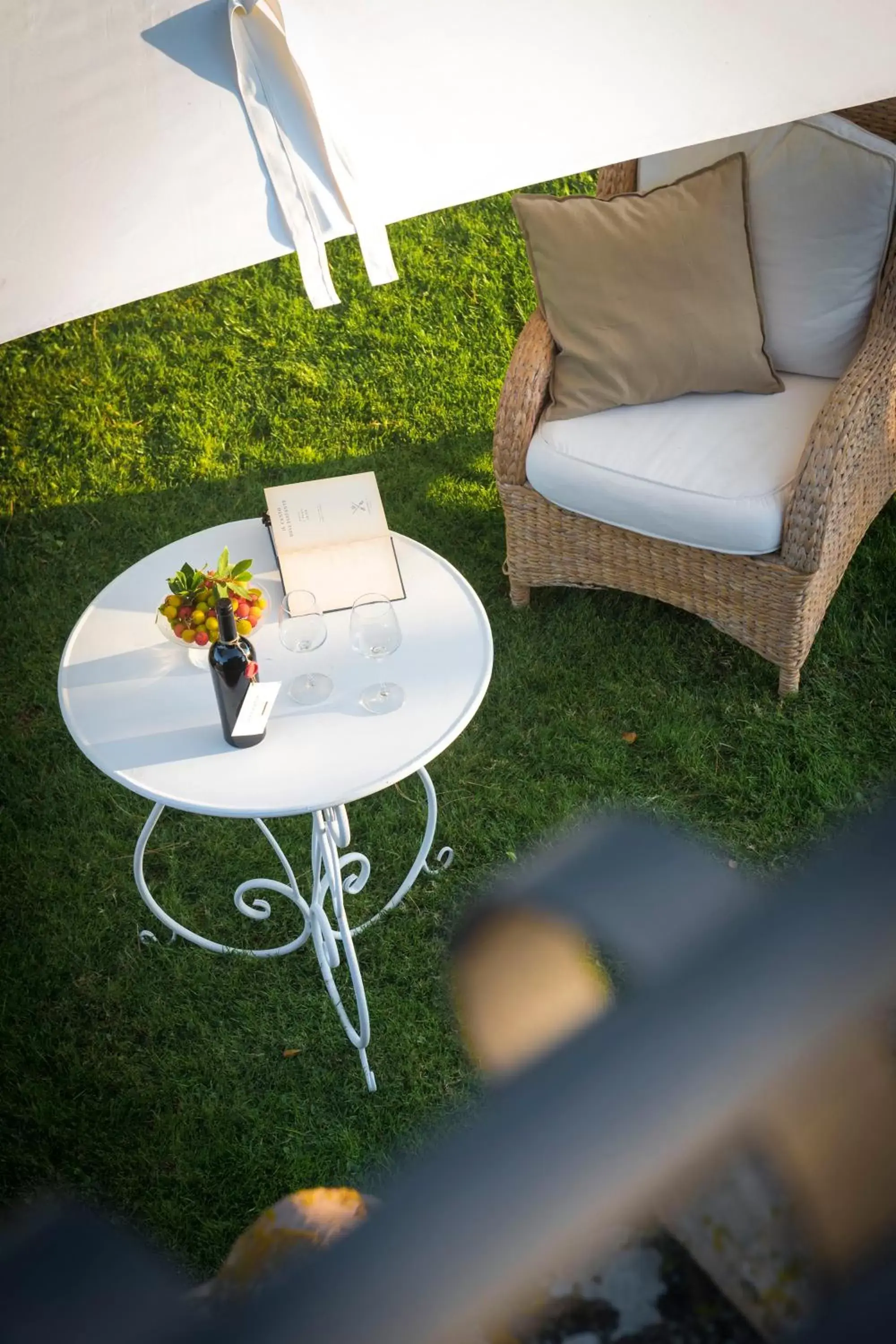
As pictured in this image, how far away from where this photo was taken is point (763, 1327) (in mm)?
2002

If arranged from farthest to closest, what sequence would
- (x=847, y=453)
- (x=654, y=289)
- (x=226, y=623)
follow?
1. (x=654, y=289)
2. (x=847, y=453)
3. (x=226, y=623)

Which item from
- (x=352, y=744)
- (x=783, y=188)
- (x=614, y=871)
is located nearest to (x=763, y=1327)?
(x=614, y=871)

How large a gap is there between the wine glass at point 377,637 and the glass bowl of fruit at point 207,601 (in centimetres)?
17

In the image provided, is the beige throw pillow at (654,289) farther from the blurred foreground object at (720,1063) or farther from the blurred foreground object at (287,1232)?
the blurred foreground object at (287,1232)

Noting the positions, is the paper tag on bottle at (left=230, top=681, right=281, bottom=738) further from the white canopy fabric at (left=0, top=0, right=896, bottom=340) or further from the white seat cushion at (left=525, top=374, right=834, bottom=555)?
the white seat cushion at (left=525, top=374, right=834, bottom=555)

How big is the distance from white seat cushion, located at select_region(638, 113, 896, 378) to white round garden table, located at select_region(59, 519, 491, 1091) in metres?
1.07

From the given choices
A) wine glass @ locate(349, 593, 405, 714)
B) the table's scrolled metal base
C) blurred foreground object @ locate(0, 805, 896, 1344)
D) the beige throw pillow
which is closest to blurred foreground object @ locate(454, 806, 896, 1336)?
blurred foreground object @ locate(0, 805, 896, 1344)

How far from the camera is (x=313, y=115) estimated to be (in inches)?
61.4

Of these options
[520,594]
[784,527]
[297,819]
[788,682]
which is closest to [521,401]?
[520,594]

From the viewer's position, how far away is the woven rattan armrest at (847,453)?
2.48m

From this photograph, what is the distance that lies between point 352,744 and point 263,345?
2.34 m

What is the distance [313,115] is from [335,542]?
0.89 metres

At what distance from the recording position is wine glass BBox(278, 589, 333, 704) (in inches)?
83.7

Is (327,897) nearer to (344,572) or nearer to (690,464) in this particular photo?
(344,572)
